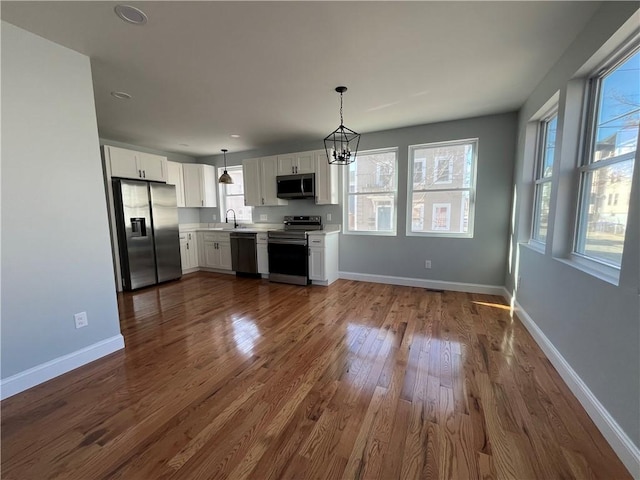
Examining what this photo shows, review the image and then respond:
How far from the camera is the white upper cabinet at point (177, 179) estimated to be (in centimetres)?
512

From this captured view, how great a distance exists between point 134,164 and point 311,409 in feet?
14.8

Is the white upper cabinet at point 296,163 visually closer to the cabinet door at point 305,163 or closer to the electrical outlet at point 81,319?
the cabinet door at point 305,163

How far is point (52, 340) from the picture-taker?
2006 mm

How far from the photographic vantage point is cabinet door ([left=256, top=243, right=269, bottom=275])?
4707 millimetres

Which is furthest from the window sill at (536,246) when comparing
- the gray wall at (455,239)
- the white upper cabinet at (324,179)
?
the white upper cabinet at (324,179)

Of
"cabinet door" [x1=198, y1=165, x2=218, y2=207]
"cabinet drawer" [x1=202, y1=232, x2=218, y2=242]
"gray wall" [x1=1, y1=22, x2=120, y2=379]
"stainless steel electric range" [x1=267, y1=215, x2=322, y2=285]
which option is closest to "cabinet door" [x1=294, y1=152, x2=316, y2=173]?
"stainless steel electric range" [x1=267, y1=215, x2=322, y2=285]

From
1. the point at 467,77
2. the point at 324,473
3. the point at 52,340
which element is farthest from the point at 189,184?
the point at 324,473

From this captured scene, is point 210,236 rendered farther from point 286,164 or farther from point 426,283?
point 426,283

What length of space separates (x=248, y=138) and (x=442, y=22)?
338 cm

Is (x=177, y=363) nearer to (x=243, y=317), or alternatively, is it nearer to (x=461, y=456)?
(x=243, y=317)

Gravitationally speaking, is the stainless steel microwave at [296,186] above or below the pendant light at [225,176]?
below

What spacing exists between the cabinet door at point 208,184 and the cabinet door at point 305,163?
2.25 meters

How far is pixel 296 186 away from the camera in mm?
4512

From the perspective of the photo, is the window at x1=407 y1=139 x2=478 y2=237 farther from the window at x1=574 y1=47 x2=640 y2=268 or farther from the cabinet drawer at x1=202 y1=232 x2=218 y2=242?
the cabinet drawer at x1=202 y1=232 x2=218 y2=242
